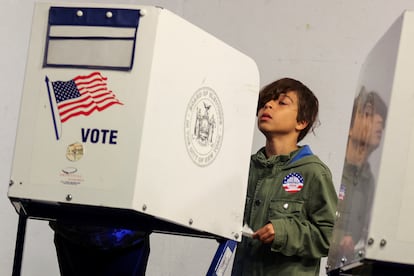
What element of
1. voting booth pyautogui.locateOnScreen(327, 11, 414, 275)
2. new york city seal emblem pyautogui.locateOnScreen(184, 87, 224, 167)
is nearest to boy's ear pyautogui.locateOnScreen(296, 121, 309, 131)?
new york city seal emblem pyautogui.locateOnScreen(184, 87, 224, 167)

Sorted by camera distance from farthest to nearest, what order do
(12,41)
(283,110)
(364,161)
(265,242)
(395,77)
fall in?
1. (12,41)
2. (283,110)
3. (265,242)
4. (364,161)
5. (395,77)

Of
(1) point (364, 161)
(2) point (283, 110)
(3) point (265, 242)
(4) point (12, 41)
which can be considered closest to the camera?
(1) point (364, 161)

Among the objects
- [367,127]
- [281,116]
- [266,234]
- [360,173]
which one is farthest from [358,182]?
[281,116]

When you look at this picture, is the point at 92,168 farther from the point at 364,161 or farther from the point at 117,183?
the point at 364,161

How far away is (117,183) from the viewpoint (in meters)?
2.31

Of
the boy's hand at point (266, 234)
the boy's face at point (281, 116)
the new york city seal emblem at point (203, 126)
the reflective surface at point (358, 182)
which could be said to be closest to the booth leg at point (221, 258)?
the boy's hand at point (266, 234)

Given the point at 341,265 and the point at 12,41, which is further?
the point at 12,41

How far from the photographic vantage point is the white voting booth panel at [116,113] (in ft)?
7.66

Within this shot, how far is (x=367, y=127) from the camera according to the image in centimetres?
226

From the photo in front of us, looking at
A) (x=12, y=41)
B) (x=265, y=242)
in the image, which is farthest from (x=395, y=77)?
(x=12, y=41)

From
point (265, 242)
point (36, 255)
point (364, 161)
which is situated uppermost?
point (364, 161)

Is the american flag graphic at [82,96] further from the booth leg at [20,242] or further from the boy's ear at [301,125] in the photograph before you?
the boy's ear at [301,125]

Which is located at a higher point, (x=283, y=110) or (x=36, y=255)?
(x=283, y=110)

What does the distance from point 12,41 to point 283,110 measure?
1143 mm
